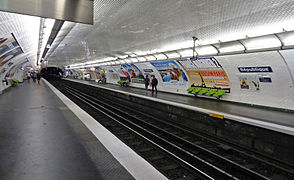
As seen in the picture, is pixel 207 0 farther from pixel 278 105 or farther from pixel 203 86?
pixel 203 86

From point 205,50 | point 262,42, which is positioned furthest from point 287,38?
point 205,50

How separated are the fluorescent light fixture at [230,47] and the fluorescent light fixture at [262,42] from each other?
260 mm

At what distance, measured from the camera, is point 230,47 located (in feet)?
27.2

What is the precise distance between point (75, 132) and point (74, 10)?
251 cm

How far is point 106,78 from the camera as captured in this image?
29156 mm

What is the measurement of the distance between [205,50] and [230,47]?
137 centimetres

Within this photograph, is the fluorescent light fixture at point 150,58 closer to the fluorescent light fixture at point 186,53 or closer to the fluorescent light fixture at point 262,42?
the fluorescent light fixture at point 186,53

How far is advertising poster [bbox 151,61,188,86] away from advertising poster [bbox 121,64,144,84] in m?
3.52

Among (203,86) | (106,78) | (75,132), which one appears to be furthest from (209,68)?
(106,78)

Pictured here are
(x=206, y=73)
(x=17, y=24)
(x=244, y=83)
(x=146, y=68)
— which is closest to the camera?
(x=17, y=24)

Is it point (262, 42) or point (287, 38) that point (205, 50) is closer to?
point (262, 42)

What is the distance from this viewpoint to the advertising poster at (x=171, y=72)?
13070 millimetres

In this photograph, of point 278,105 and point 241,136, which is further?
point 278,105

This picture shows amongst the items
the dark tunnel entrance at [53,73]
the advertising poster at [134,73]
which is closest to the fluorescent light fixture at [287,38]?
the advertising poster at [134,73]
